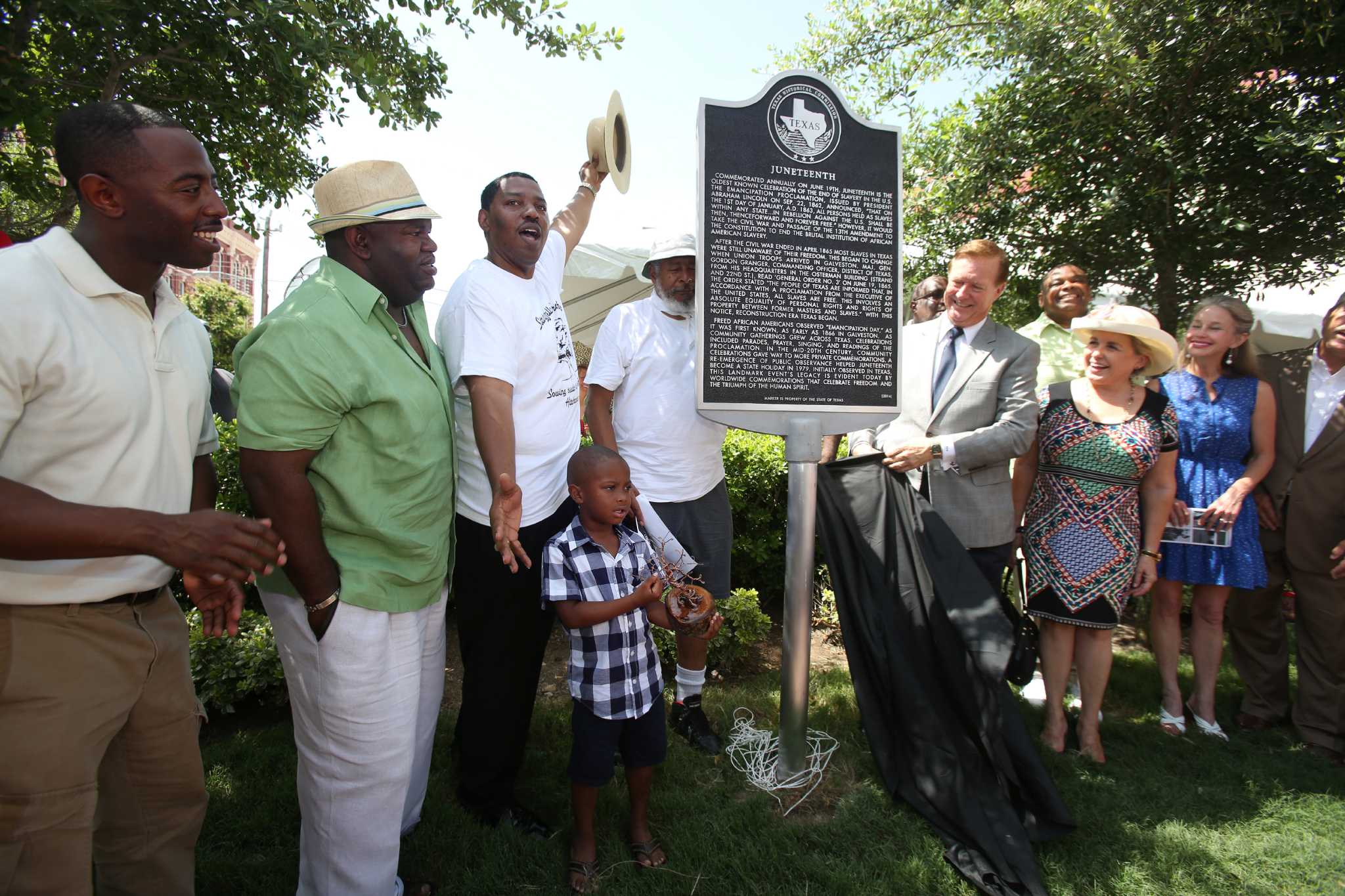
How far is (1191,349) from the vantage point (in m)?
4.27

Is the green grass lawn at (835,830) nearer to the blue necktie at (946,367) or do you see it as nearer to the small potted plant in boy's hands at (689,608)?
the small potted plant in boy's hands at (689,608)

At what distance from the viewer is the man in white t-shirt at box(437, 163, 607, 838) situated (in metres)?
2.73

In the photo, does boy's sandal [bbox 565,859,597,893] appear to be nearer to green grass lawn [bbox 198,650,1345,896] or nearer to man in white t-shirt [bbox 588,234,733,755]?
Result: green grass lawn [bbox 198,650,1345,896]

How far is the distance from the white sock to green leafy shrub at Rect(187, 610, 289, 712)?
2132 millimetres

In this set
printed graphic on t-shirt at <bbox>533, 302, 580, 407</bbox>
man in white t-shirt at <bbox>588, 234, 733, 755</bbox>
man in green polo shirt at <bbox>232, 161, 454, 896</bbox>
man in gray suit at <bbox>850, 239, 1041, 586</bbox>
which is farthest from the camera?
man in white t-shirt at <bbox>588, 234, 733, 755</bbox>

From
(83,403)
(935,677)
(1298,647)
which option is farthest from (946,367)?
(83,403)

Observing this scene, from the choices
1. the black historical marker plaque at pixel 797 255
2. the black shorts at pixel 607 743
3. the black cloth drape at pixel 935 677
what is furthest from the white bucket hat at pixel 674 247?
the black shorts at pixel 607 743

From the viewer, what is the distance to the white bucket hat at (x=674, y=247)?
3.76 meters

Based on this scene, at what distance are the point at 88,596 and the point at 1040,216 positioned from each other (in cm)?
669

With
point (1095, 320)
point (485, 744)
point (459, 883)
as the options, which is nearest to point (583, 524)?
point (485, 744)

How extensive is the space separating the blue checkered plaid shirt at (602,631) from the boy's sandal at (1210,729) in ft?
10.7

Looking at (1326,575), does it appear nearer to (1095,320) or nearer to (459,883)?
(1095,320)

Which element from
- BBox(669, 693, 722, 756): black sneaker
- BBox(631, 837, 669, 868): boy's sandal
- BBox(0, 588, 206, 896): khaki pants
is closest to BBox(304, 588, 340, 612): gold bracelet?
BBox(0, 588, 206, 896): khaki pants

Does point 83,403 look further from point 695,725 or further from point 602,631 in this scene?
point 695,725
